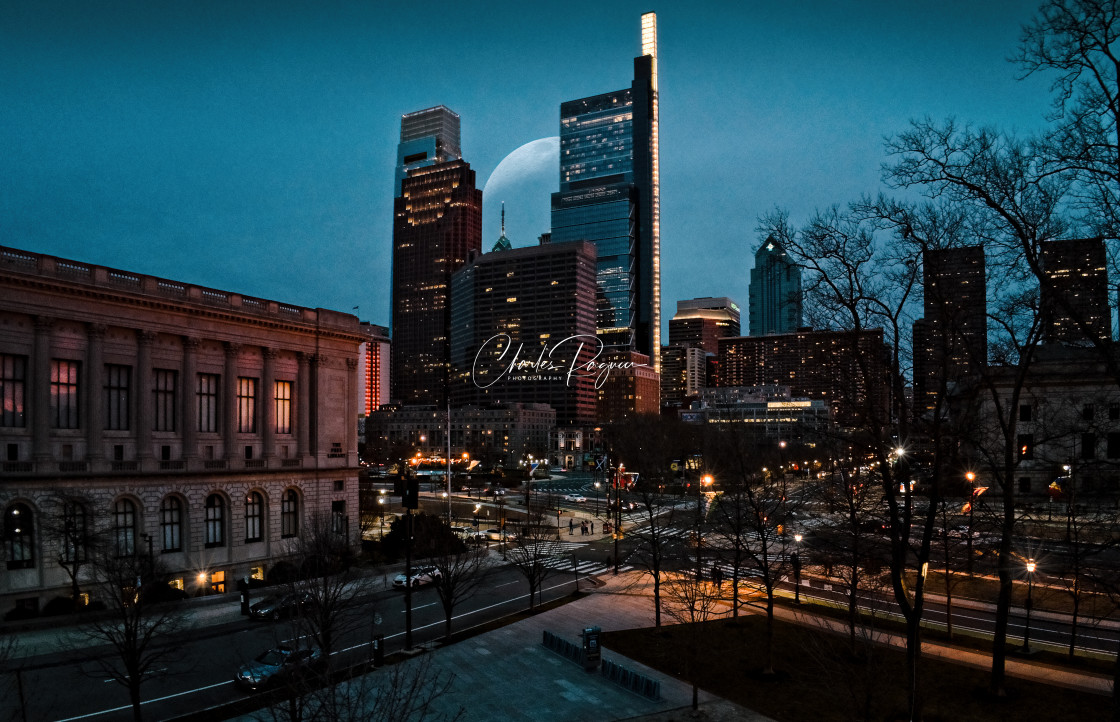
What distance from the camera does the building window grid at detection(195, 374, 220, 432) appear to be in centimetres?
4609

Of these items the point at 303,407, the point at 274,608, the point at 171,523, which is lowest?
the point at 274,608

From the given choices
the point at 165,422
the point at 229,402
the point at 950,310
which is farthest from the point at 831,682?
the point at 165,422

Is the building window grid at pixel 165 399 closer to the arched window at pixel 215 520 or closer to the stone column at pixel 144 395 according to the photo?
the stone column at pixel 144 395

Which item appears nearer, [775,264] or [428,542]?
[775,264]

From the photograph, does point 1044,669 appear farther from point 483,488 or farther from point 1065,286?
point 483,488

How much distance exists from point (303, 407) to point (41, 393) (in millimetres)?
16479

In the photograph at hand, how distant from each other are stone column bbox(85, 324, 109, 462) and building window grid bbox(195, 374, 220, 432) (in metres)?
6.28

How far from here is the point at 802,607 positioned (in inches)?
1438

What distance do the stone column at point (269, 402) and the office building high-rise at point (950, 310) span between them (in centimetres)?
4143

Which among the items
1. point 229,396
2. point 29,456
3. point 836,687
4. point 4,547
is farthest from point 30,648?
point 836,687

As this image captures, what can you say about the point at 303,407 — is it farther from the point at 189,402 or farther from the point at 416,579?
the point at 416,579

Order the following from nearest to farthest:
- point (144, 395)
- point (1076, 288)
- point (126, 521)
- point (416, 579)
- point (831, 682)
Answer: point (1076, 288), point (831, 682), point (126, 521), point (416, 579), point (144, 395)

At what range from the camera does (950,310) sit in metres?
18.7

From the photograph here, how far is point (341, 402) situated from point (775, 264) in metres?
41.8
